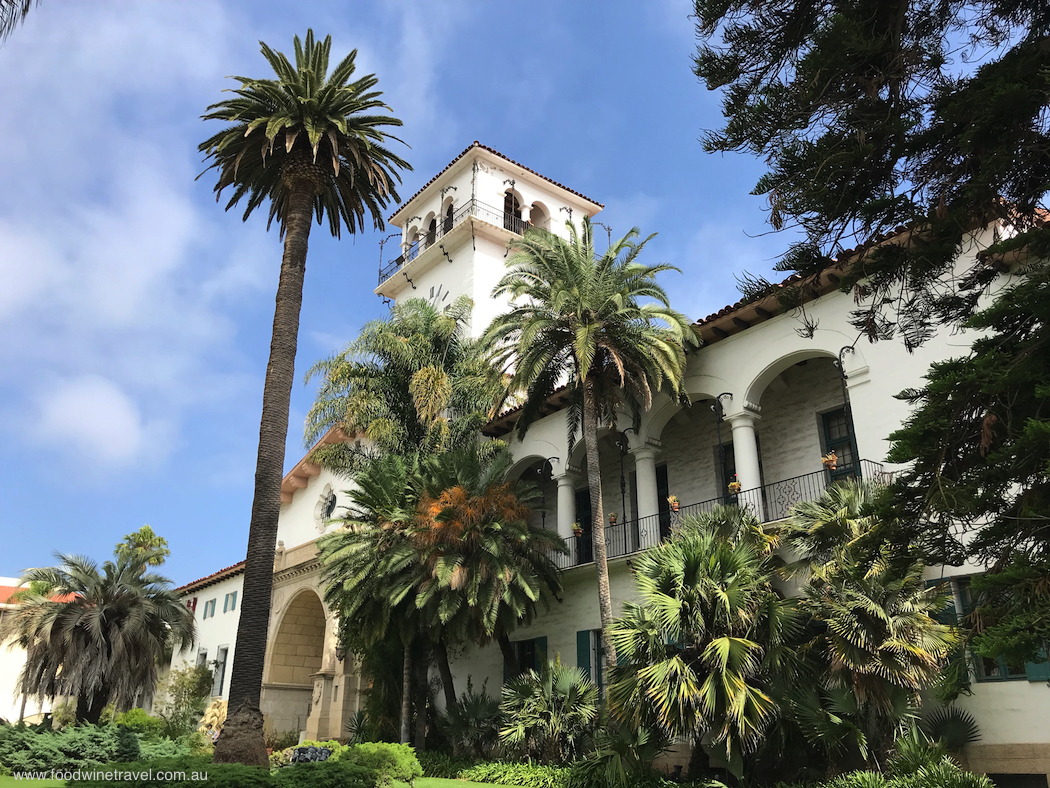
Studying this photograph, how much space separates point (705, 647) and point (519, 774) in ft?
19.7

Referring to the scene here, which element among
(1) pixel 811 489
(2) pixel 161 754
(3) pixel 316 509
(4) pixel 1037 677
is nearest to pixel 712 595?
(4) pixel 1037 677

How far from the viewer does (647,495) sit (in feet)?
68.8

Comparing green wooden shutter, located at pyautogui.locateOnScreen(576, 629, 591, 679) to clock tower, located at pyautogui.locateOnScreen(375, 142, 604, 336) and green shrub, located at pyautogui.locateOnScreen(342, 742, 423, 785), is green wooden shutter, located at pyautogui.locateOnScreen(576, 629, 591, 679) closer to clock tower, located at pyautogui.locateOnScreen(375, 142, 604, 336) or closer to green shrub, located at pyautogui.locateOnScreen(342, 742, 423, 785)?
green shrub, located at pyautogui.locateOnScreen(342, 742, 423, 785)

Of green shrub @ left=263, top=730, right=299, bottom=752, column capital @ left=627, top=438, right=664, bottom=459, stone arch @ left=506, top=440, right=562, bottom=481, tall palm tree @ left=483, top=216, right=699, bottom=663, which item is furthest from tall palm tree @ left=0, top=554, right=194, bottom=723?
column capital @ left=627, top=438, right=664, bottom=459

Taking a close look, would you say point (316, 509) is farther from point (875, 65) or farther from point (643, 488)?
point (875, 65)

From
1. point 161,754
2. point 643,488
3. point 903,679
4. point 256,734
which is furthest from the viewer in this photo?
point 643,488

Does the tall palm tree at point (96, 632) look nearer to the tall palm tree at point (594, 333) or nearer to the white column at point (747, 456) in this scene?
the tall palm tree at point (594, 333)

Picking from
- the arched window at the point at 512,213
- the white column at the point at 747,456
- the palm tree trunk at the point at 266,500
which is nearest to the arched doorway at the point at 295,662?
the arched window at the point at 512,213

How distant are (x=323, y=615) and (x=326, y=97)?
23.8 meters

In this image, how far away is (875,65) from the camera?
762cm

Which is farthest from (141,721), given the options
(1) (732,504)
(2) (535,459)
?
(1) (732,504)

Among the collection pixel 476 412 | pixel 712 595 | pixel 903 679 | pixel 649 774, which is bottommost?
pixel 649 774

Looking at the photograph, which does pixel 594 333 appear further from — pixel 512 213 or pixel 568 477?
pixel 512 213

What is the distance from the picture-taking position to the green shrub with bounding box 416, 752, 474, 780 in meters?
19.1
